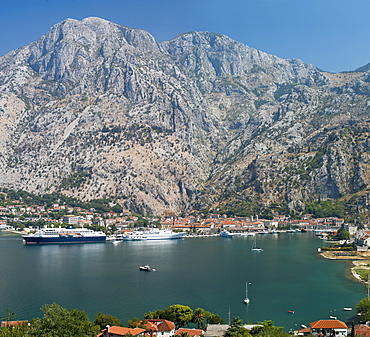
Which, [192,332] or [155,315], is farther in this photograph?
[155,315]

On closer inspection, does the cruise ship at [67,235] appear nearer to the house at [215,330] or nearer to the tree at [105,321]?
the tree at [105,321]

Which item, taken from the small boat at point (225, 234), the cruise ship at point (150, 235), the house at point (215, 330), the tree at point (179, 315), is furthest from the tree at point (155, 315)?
the small boat at point (225, 234)

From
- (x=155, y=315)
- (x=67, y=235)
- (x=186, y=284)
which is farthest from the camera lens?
(x=67, y=235)

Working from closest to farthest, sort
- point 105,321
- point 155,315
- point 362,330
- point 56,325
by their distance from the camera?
point 56,325 < point 362,330 < point 105,321 < point 155,315

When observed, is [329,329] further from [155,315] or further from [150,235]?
[150,235]

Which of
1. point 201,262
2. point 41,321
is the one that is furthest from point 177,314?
point 201,262

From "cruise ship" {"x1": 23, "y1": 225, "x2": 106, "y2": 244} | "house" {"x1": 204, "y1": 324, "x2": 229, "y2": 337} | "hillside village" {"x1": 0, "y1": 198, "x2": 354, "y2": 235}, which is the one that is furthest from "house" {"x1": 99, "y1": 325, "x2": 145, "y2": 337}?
"hillside village" {"x1": 0, "y1": 198, "x2": 354, "y2": 235}

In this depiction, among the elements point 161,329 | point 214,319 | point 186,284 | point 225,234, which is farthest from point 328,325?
point 225,234
